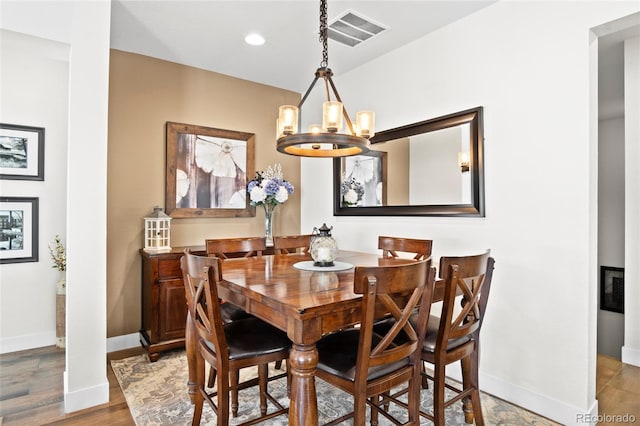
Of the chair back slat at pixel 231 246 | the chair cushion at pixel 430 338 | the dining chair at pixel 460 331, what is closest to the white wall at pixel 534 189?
the dining chair at pixel 460 331

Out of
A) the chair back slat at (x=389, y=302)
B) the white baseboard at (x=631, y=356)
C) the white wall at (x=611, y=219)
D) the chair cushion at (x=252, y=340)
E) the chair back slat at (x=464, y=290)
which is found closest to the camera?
the chair back slat at (x=389, y=302)

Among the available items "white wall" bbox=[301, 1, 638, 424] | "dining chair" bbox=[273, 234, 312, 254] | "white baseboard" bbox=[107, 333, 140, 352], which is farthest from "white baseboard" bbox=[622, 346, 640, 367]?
"white baseboard" bbox=[107, 333, 140, 352]

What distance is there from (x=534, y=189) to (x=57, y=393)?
3.42 meters

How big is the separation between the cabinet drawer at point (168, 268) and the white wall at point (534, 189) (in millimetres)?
2175

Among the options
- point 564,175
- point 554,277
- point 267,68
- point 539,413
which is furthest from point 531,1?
point 539,413

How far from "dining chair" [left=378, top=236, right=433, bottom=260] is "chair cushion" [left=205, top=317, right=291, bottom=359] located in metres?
1.22

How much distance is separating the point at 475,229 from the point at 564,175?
673 millimetres

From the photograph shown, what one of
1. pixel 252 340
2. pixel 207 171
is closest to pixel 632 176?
pixel 252 340

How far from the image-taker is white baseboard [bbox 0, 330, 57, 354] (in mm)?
3086

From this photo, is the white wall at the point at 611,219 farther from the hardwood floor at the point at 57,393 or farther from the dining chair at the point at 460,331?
the dining chair at the point at 460,331

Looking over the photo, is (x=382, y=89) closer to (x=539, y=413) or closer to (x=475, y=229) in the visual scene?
(x=475, y=229)

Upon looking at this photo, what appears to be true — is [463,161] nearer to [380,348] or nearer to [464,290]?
[464,290]

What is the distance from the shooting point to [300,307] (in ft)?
4.54

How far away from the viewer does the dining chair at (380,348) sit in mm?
1412
